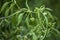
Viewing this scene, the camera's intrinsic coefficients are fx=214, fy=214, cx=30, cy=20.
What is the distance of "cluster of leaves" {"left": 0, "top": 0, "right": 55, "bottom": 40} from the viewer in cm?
154

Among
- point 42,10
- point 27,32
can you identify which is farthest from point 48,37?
point 42,10

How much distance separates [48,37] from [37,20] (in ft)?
0.59

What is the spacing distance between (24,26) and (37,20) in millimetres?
139

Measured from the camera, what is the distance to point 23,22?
68.2 inches

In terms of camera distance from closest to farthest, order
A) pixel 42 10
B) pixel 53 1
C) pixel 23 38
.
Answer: pixel 42 10
pixel 23 38
pixel 53 1

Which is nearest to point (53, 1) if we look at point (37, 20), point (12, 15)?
point (37, 20)

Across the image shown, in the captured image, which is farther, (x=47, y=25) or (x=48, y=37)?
(x=48, y=37)

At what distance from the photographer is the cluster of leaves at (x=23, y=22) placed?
154cm

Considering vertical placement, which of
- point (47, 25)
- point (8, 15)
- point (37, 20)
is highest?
point (8, 15)

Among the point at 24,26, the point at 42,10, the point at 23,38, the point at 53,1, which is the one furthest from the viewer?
the point at 53,1

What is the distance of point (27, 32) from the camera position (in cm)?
170

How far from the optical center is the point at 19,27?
1.71 metres

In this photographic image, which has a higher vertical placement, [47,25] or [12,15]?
[12,15]

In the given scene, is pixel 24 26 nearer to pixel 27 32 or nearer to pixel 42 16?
pixel 27 32
